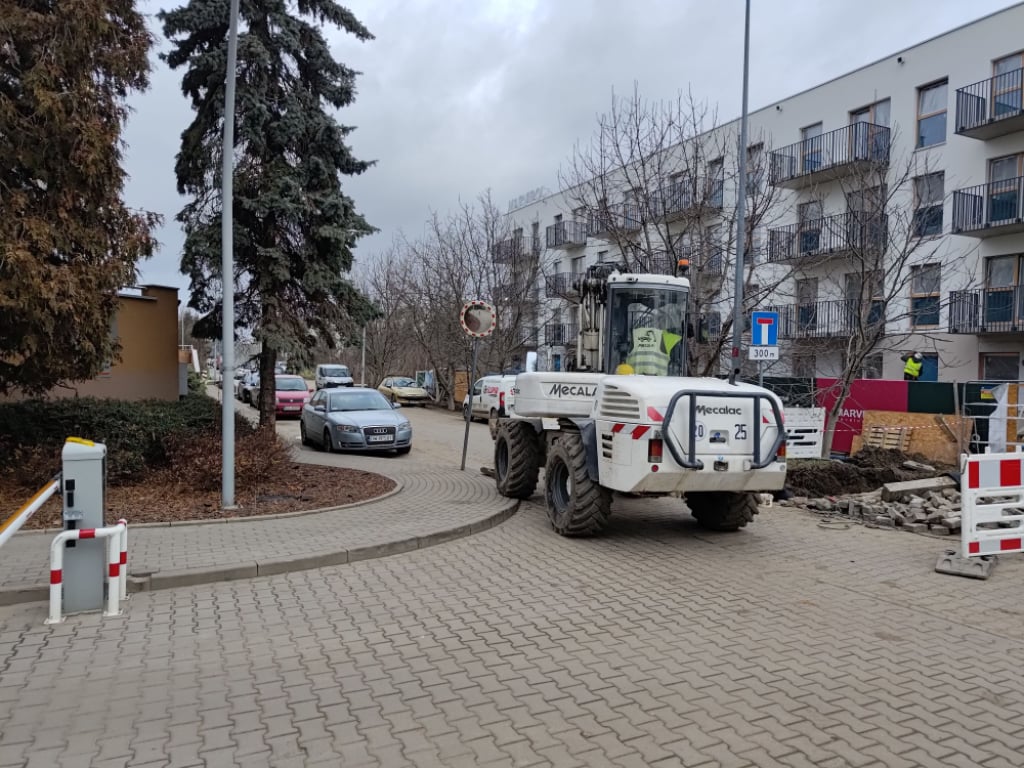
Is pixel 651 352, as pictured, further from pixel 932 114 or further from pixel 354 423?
pixel 932 114

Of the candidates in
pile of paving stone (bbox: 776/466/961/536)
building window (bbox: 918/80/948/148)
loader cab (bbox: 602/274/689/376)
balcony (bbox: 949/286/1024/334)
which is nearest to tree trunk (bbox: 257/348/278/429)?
loader cab (bbox: 602/274/689/376)

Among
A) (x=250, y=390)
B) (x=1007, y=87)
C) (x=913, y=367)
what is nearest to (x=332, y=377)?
(x=250, y=390)

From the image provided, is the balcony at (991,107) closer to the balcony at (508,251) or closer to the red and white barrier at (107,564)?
the balcony at (508,251)

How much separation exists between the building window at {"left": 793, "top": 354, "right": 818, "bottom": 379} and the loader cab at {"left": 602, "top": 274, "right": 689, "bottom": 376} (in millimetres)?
9022

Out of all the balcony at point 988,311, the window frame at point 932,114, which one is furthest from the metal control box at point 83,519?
the window frame at point 932,114

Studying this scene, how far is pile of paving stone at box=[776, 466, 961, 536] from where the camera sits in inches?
360

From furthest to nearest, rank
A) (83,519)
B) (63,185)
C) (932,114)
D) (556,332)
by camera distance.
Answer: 1. (556,332)
2. (932,114)
3. (63,185)
4. (83,519)

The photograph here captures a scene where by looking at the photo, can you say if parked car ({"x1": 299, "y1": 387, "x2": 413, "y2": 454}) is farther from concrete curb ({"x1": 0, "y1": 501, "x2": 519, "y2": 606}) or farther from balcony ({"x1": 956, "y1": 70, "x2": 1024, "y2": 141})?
balcony ({"x1": 956, "y1": 70, "x2": 1024, "y2": 141})

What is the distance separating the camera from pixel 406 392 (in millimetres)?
35844

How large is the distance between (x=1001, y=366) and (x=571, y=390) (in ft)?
62.8

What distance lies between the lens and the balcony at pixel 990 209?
20.7 m

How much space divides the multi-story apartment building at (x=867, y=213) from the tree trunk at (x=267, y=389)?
207 inches

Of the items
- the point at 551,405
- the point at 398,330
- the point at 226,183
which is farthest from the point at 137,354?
the point at 398,330

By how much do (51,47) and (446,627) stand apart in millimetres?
7599
